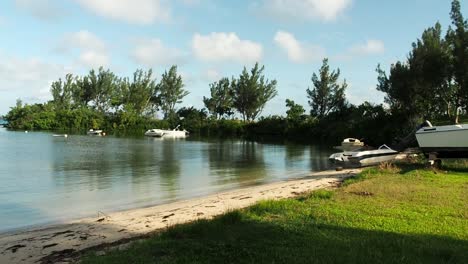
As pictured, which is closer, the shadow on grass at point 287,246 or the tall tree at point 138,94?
the shadow on grass at point 287,246

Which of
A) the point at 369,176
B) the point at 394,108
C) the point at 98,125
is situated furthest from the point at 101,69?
the point at 369,176

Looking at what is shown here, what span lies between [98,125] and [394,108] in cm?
7238

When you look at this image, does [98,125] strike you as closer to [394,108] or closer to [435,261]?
[394,108]

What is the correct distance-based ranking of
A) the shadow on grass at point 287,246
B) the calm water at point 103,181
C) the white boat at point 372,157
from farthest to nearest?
the white boat at point 372,157 < the calm water at point 103,181 < the shadow on grass at point 287,246

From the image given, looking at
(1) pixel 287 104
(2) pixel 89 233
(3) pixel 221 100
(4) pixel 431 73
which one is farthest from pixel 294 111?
(2) pixel 89 233

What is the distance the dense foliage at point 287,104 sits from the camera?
42250mm

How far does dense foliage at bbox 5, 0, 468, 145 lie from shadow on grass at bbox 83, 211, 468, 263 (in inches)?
1319

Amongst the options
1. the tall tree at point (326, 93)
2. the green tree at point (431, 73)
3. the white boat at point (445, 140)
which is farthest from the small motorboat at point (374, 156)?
the tall tree at point (326, 93)

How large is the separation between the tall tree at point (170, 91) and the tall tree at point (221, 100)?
27.7 feet

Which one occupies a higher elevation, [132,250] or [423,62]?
[423,62]

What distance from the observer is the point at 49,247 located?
9.49 metres

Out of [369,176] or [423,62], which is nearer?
[369,176]

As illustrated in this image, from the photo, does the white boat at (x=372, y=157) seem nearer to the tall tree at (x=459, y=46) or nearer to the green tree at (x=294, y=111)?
the tall tree at (x=459, y=46)

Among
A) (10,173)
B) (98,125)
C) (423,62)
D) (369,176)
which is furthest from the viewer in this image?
(98,125)
